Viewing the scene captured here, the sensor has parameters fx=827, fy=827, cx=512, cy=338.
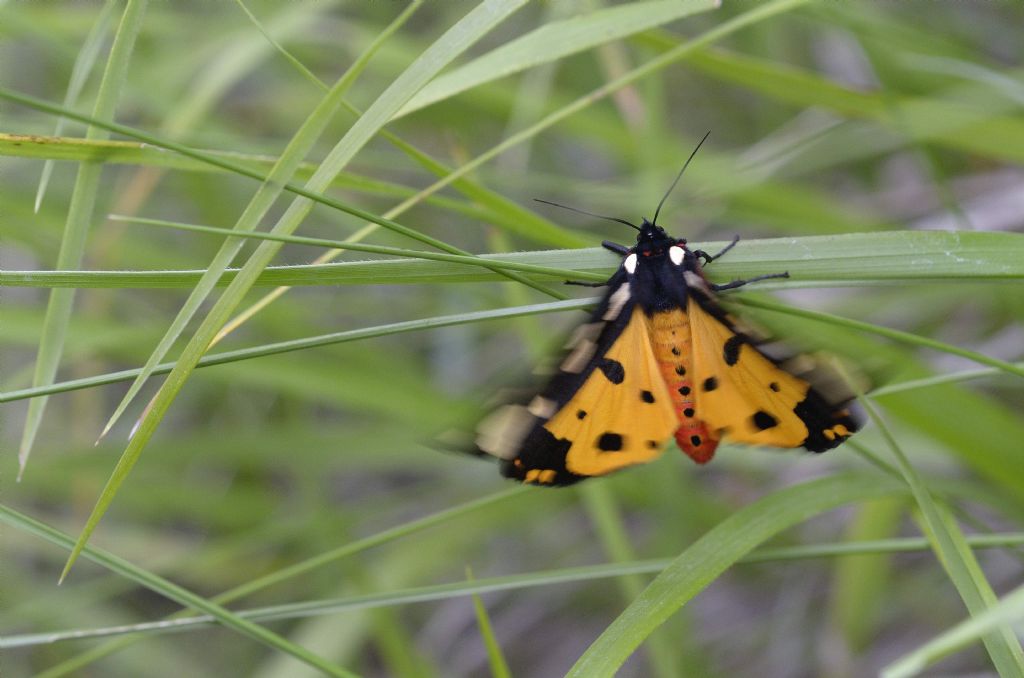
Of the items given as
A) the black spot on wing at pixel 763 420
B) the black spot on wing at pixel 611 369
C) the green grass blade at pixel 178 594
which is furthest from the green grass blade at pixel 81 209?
the black spot on wing at pixel 763 420

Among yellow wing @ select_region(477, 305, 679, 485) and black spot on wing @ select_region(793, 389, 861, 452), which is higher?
yellow wing @ select_region(477, 305, 679, 485)

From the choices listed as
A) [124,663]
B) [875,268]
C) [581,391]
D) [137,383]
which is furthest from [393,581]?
[875,268]

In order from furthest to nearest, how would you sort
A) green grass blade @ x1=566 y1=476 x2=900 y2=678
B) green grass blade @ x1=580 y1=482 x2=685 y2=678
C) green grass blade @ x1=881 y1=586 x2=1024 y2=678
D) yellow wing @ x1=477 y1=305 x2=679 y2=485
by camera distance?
1. green grass blade @ x1=580 y1=482 x2=685 y2=678
2. yellow wing @ x1=477 y1=305 x2=679 y2=485
3. green grass blade @ x1=566 y1=476 x2=900 y2=678
4. green grass blade @ x1=881 y1=586 x2=1024 y2=678

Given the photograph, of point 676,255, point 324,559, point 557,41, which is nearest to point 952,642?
point 676,255

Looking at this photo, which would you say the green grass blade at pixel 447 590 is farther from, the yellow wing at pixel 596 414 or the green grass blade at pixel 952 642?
the green grass blade at pixel 952 642

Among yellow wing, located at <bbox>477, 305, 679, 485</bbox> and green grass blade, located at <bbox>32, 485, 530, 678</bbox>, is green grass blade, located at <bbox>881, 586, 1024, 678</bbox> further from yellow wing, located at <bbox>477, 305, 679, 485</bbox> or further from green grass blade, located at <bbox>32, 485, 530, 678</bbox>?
green grass blade, located at <bbox>32, 485, 530, 678</bbox>

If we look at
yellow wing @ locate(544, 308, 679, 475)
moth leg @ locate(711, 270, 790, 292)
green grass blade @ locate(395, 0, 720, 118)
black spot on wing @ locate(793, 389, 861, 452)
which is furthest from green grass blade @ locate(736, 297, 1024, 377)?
green grass blade @ locate(395, 0, 720, 118)

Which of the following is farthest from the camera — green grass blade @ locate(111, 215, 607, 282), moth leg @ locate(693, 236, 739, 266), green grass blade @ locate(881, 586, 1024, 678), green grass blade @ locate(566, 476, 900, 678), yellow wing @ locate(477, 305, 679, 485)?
yellow wing @ locate(477, 305, 679, 485)

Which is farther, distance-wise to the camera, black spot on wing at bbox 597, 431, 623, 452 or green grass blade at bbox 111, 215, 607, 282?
black spot on wing at bbox 597, 431, 623, 452

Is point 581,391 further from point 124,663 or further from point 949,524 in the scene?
point 124,663
